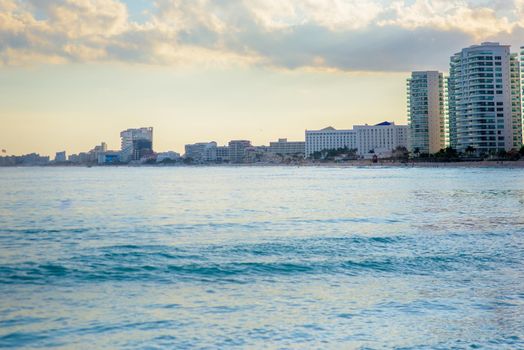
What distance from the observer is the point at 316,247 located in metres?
25.5

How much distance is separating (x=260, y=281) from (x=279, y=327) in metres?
5.16

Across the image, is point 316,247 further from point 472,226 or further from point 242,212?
point 242,212

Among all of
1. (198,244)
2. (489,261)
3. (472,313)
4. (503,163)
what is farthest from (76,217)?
(503,163)

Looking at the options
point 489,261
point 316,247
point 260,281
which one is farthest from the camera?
point 316,247

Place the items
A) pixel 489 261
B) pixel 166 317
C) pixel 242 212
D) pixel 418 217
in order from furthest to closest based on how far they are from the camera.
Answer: pixel 242 212, pixel 418 217, pixel 489 261, pixel 166 317

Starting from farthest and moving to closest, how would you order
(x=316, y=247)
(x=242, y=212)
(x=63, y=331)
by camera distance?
(x=242, y=212)
(x=316, y=247)
(x=63, y=331)

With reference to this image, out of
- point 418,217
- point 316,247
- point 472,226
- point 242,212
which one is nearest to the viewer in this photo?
point 316,247

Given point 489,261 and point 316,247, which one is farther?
point 316,247

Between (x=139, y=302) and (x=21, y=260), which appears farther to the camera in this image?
(x=21, y=260)

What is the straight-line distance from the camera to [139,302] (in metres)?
15.6

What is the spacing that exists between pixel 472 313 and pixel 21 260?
653 inches

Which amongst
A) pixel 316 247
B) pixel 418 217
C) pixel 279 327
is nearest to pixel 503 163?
pixel 418 217

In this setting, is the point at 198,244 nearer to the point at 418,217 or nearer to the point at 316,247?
the point at 316,247

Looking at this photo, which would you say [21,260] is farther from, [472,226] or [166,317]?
[472,226]
